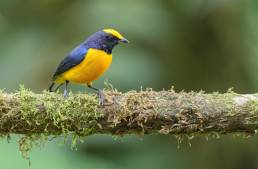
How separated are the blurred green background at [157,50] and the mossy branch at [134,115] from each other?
2.88 m

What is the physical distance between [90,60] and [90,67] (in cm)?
6

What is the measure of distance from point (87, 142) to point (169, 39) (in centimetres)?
269

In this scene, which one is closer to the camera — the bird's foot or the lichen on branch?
the lichen on branch

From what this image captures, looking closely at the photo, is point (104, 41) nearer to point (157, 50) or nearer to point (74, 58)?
point (74, 58)

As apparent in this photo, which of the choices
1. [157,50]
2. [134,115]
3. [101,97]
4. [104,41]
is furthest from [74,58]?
[157,50]

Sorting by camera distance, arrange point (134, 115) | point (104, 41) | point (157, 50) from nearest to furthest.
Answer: point (134, 115) < point (104, 41) < point (157, 50)

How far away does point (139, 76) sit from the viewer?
788 cm

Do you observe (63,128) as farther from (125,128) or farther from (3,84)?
(3,84)

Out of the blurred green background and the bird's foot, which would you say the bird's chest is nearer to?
the bird's foot

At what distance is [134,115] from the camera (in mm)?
4332

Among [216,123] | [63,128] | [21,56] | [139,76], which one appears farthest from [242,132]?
[21,56]

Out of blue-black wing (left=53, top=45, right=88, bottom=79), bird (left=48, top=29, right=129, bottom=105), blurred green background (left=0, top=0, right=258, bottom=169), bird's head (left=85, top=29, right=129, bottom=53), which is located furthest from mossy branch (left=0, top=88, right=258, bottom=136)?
blurred green background (left=0, top=0, right=258, bottom=169)

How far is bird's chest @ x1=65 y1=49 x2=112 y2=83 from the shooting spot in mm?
5082

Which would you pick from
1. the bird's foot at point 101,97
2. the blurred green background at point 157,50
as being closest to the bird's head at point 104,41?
the bird's foot at point 101,97
